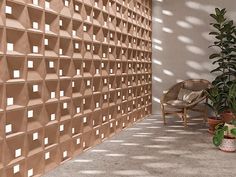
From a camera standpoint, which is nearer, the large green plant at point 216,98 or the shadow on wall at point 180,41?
the large green plant at point 216,98

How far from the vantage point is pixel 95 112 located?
12.5ft

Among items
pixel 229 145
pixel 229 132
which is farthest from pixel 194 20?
pixel 229 145

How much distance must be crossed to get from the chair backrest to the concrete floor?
1204 millimetres

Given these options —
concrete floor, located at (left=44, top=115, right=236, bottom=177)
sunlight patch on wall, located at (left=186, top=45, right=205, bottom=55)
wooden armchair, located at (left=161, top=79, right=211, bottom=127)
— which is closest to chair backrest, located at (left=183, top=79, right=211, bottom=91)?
wooden armchair, located at (left=161, top=79, right=211, bottom=127)

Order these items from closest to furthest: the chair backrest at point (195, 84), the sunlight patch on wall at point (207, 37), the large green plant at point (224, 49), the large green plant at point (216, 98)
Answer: the large green plant at point (216, 98) < the large green plant at point (224, 49) < the chair backrest at point (195, 84) < the sunlight patch on wall at point (207, 37)

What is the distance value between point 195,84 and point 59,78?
3.52m

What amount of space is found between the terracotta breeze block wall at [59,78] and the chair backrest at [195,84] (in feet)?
4.75

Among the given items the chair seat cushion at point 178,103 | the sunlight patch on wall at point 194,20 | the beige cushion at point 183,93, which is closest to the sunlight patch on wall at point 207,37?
the sunlight patch on wall at point 194,20

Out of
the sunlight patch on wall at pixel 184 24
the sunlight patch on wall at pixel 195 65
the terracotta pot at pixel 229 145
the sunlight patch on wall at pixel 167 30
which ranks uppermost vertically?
the sunlight patch on wall at pixel 184 24

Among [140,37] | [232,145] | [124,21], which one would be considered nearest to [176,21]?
[140,37]

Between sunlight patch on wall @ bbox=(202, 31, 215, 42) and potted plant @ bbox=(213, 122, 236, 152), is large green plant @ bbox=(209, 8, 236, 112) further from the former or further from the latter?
potted plant @ bbox=(213, 122, 236, 152)

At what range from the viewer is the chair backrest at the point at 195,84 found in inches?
229

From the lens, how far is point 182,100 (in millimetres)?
5535

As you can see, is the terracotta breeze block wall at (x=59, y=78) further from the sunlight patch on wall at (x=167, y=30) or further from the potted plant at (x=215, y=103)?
the sunlight patch on wall at (x=167, y=30)
